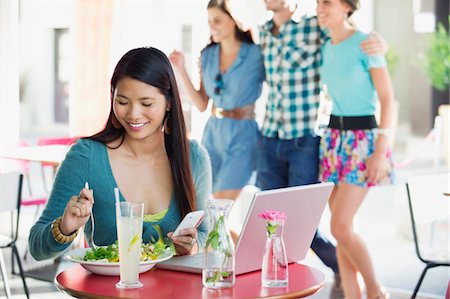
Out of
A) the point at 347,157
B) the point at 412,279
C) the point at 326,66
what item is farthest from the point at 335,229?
the point at 412,279

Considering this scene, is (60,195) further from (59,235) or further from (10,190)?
(10,190)

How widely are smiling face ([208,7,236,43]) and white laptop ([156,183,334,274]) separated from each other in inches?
89.6

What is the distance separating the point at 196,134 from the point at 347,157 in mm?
2129

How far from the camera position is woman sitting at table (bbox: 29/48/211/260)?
2672mm

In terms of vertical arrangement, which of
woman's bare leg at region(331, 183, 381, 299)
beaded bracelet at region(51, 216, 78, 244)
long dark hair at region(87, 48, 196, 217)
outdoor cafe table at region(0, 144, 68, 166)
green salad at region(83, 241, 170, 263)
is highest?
long dark hair at region(87, 48, 196, 217)

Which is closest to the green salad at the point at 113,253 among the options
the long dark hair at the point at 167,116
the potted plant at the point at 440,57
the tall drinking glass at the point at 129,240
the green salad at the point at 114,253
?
the green salad at the point at 114,253

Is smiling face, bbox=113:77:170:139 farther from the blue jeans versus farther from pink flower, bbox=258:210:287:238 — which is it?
the blue jeans

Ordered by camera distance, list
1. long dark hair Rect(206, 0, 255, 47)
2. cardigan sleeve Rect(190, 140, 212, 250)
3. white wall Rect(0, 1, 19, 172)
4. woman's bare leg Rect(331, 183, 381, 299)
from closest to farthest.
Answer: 1. cardigan sleeve Rect(190, 140, 212, 250)
2. woman's bare leg Rect(331, 183, 381, 299)
3. long dark hair Rect(206, 0, 255, 47)
4. white wall Rect(0, 1, 19, 172)

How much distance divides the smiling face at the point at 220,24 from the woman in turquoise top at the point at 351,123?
490 millimetres

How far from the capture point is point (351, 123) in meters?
4.36

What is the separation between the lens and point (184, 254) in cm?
254

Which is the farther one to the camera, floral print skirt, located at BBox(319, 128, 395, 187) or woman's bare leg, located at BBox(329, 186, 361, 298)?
woman's bare leg, located at BBox(329, 186, 361, 298)

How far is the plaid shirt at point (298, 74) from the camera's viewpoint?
14.8 feet

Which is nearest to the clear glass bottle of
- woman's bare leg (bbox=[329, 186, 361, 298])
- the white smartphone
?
the white smartphone
